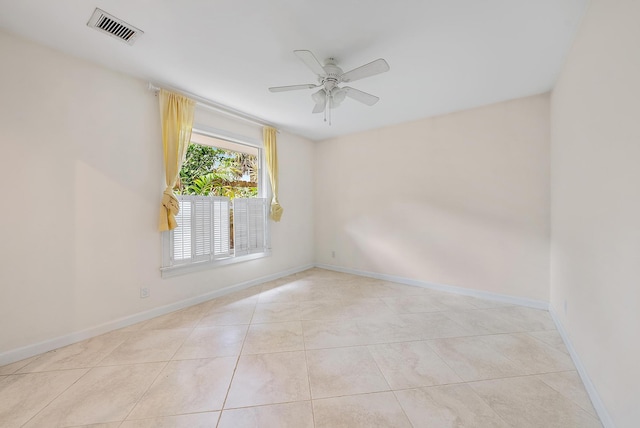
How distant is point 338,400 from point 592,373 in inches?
66.9

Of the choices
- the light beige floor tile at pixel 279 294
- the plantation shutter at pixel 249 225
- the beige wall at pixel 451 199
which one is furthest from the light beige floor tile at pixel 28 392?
the beige wall at pixel 451 199

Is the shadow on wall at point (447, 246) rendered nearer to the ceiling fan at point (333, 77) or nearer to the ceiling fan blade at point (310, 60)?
the ceiling fan at point (333, 77)

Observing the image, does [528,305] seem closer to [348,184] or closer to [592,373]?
[592,373]

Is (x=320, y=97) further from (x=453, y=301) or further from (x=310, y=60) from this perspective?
(x=453, y=301)

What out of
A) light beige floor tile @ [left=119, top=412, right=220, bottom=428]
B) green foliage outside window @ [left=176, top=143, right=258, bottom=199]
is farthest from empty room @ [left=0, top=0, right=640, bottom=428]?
green foliage outside window @ [left=176, top=143, right=258, bottom=199]

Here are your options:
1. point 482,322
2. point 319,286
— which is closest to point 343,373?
point 482,322

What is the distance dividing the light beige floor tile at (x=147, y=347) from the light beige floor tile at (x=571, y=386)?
292 cm

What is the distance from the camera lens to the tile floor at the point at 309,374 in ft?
4.62

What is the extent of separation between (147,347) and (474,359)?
2.84 meters

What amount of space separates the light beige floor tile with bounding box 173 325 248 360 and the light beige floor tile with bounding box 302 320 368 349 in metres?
0.64

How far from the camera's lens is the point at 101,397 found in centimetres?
155

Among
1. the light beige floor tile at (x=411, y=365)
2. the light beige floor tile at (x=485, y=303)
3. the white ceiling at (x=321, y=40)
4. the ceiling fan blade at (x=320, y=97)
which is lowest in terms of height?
the light beige floor tile at (x=411, y=365)

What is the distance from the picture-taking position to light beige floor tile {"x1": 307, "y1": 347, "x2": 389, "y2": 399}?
1.62 m

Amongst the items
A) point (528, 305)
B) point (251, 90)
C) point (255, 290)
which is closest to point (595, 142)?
point (528, 305)
